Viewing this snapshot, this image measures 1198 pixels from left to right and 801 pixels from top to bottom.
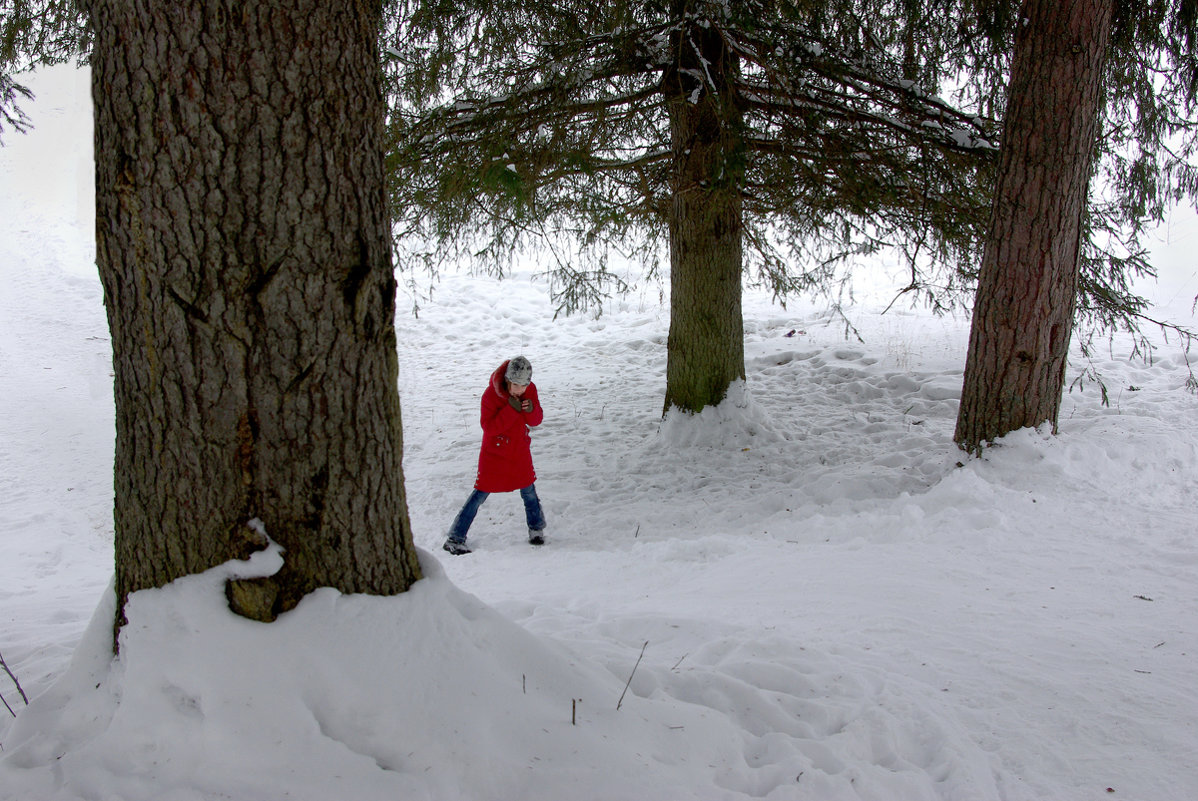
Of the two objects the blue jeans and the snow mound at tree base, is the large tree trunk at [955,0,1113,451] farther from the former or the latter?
the snow mound at tree base

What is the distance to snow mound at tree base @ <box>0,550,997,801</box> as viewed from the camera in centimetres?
177

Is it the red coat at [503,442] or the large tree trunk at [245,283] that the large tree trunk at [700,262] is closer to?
the red coat at [503,442]

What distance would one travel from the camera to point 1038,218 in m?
4.86

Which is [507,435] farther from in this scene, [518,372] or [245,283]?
[245,283]

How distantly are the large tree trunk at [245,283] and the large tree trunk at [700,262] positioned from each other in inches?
163

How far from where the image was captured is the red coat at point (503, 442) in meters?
5.18

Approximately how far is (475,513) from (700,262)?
3.39 m

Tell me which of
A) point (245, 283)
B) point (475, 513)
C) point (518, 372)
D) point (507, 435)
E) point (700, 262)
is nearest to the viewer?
point (245, 283)

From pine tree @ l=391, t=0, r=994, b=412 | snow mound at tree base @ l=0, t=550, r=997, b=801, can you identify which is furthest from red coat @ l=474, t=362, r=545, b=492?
snow mound at tree base @ l=0, t=550, r=997, b=801

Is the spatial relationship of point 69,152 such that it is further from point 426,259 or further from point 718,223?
point 718,223

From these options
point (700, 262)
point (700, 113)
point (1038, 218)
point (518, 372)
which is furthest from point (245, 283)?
point (700, 262)

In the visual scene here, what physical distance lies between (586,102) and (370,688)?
517 cm

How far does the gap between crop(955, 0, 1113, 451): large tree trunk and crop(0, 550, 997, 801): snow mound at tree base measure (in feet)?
11.8

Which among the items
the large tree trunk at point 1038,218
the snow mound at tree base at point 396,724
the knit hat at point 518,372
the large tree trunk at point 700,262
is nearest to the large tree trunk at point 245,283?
the snow mound at tree base at point 396,724
